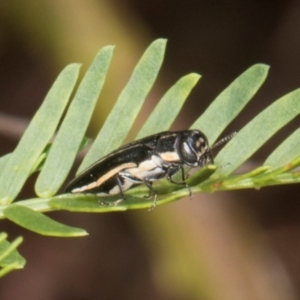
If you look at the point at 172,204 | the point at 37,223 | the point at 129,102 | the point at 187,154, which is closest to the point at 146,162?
the point at 187,154

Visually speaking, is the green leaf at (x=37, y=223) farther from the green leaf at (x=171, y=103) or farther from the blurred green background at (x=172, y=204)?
the blurred green background at (x=172, y=204)

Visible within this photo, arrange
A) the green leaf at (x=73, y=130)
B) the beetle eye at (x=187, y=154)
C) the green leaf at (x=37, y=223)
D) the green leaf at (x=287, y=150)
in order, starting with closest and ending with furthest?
the green leaf at (x=37, y=223) < the green leaf at (x=287, y=150) < the green leaf at (x=73, y=130) < the beetle eye at (x=187, y=154)

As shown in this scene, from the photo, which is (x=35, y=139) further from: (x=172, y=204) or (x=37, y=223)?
(x=172, y=204)

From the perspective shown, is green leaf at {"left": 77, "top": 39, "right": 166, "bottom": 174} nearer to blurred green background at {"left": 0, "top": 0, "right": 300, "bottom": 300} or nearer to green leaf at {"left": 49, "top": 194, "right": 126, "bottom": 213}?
green leaf at {"left": 49, "top": 194, "right": 126, "bottom": 213}

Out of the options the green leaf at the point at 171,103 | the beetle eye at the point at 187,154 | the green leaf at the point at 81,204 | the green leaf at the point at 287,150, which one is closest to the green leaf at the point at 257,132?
the green leaf at the point at 287,150

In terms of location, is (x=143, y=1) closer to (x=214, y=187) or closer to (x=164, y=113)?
(x=164, y=113)

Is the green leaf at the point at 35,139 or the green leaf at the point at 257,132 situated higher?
the green leaf at the point at 35,139

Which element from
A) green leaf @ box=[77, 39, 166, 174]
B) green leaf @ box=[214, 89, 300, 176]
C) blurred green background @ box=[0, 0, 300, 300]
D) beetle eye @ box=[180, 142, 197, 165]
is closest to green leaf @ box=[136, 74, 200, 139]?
green leaf @ box=[77, 39, 166, 174]
